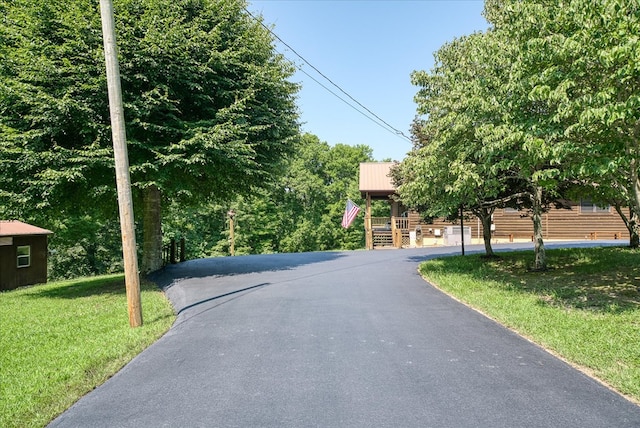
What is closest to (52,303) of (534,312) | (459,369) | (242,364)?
(242,364)

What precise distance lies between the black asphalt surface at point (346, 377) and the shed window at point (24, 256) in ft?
60.8

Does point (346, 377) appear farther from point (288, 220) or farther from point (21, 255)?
point (288, 220)

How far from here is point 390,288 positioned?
9.54m

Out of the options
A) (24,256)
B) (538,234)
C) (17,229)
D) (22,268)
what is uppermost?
(17,229)

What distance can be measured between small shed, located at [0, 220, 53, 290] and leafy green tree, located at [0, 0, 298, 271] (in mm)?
10816

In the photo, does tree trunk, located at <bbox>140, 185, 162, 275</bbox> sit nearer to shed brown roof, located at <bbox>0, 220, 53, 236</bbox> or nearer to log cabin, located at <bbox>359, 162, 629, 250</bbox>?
shed brown roof, located at <bbox>0, 220, 53, 236</bbox>

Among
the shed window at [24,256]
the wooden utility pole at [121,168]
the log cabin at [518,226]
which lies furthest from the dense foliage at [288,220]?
the wooden utility pole at [121,168]

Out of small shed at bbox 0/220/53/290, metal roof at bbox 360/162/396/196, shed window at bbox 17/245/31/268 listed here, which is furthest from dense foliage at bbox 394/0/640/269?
shed window at bbox 17/245/31/268

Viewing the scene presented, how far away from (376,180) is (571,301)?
19561 millimetres

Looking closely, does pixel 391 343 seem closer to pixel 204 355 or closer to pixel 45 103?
pixel 204 355

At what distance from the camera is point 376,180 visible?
26812mm

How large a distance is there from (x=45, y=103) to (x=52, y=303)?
4.95 m

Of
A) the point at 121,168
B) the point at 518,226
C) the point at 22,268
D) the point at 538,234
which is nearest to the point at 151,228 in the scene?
the point at 121,168

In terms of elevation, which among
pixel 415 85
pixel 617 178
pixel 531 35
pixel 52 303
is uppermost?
pixel 415 85
